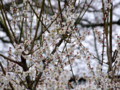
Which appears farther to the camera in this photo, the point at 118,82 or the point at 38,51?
the point at 118,82

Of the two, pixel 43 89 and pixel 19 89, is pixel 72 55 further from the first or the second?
pixel 19 89

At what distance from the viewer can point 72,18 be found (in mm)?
2498

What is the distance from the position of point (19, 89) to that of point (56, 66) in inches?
21.8

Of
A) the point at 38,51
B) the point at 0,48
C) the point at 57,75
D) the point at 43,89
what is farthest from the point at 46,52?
the point at 0,48

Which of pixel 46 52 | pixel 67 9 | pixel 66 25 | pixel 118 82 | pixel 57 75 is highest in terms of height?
pixel 67 9

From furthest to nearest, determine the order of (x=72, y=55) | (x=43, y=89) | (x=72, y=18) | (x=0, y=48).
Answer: (x=0, y=48), (x=72, y=55), (x=43, y=89), (x=72, y=18)

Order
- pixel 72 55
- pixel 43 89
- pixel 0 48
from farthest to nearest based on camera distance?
1. pixel 0 48
2. pixel 72 55
3. pixel 43 89

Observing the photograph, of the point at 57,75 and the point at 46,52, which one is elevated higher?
the point at 46,52

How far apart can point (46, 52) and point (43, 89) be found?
0.46 m

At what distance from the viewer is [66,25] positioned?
257 centimetres

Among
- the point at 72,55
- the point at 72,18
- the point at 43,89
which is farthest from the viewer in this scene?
the point at 72,55

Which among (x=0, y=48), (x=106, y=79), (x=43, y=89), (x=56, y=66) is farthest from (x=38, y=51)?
(x=0, y=48)

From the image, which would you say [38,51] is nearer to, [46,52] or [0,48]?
[46,52]

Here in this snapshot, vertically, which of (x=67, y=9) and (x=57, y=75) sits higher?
(x=67, y=9)
